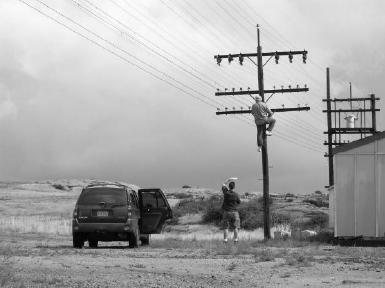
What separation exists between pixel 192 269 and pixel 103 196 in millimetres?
7801

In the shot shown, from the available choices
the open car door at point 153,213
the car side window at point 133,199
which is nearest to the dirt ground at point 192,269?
the car side window at point 133,199

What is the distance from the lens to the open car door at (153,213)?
937 inches

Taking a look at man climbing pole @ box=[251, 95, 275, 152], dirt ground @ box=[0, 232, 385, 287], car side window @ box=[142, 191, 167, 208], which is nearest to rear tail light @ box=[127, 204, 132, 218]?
car side window @ box=[142, 191, 167, 208]

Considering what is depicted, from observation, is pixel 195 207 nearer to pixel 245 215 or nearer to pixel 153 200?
pixel 245 215

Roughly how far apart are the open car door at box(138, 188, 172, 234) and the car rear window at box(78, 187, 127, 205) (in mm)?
1746

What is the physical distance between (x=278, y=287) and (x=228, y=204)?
1145 centimetres

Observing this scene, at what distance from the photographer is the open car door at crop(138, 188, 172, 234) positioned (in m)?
23.8

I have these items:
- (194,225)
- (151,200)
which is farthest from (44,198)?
(151,200)

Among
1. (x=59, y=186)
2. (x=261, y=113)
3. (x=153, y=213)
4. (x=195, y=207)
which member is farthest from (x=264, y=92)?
(x=59, y=186)

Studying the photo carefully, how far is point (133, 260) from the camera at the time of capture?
1633 centimetres

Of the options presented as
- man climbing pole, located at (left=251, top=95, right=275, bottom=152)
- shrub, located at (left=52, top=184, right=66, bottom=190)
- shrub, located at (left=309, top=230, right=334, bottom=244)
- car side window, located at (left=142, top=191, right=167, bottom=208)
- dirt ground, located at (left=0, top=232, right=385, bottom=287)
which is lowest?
shrub, located at (left=309, top=230, right=334, bottom=244)

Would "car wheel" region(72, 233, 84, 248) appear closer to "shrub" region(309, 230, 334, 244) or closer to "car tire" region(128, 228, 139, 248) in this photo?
"car tire" region(128, 228, 139, 248)

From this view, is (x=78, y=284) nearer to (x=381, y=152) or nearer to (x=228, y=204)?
(x=228, y=204)

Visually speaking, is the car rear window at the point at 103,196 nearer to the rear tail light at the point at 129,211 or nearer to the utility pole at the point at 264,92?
the rear tail light at the point at 129,211
